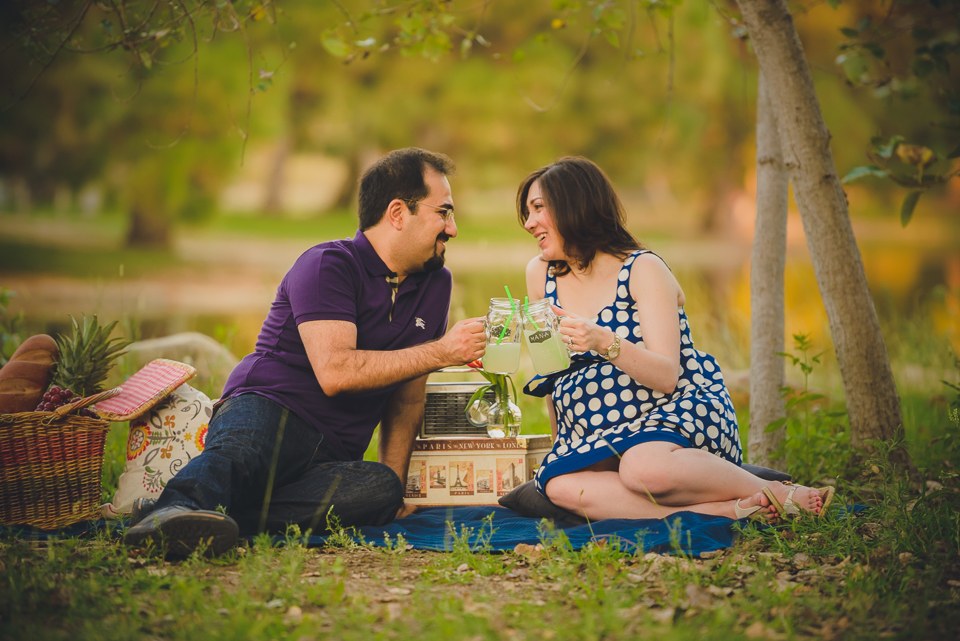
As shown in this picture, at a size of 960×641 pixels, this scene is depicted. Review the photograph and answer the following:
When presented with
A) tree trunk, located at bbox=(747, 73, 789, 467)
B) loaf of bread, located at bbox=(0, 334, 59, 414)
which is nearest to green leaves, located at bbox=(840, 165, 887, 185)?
tree trunk, located at bbox=(747, 73, 789, 467)

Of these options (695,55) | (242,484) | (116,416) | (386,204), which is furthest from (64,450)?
(695,55)

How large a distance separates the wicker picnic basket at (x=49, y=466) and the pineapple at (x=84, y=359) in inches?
10.4

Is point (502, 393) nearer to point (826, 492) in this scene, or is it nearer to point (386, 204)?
point (386, 204)

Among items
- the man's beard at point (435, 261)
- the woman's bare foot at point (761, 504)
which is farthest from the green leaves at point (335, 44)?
the woman's bare foot at point (761, 504)

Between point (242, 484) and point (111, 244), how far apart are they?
14645mm

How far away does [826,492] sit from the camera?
9.16 ft

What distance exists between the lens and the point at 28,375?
3.08 metres

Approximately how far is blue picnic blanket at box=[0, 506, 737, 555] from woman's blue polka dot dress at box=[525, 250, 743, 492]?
25cm

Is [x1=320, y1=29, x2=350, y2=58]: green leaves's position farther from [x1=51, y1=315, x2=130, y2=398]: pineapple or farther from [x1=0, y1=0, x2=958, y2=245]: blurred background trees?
[x1=0, y1=0, x2=958, y2=245]: blurred background trees

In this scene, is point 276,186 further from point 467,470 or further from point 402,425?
point 467,470

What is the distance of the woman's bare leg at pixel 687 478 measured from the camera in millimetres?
2691

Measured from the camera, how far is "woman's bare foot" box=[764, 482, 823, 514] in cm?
272

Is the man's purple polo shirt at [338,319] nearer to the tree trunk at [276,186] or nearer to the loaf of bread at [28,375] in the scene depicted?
the loaf of bread at [28,375]

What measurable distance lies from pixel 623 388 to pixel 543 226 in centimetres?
73
